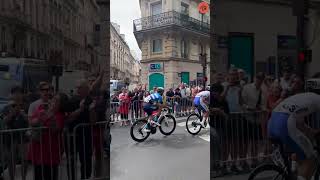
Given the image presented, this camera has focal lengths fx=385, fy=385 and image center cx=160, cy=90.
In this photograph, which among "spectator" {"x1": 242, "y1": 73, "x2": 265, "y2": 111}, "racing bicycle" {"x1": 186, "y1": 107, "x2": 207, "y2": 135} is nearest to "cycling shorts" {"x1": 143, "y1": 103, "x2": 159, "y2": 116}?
"racing bicycle" {"x1": 186, "y1": 107, "x2": 207, "y2": 135}

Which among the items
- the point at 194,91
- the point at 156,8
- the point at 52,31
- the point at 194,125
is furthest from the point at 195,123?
the point at 52,31

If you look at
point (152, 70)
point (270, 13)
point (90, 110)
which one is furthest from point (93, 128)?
point (270, 13)

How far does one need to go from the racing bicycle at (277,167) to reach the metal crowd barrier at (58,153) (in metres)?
0.89

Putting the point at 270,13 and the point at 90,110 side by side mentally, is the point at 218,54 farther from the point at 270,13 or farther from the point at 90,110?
the point at 90,110

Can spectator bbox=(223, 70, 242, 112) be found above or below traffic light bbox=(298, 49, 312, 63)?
below

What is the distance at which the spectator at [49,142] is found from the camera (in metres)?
1.75

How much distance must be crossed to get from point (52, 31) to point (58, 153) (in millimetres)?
562

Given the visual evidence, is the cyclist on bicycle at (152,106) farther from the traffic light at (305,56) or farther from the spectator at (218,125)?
the traffic light at (305,56)

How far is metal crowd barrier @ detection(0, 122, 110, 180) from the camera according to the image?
1.71m

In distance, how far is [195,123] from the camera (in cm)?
204

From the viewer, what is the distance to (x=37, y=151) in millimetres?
1774

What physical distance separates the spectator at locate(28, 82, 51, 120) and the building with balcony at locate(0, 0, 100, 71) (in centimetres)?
12

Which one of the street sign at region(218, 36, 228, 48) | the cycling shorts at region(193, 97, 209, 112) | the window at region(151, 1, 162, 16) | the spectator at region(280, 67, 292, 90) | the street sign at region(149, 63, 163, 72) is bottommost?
the cycling shorts at region(193, 97, 209, 112)

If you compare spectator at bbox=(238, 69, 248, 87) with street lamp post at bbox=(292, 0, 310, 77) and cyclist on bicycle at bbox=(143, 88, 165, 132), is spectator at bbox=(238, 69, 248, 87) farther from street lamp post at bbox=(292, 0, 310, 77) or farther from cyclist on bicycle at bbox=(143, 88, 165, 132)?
cyclist on bicycle at bbox=(143, 88, 165, 132)
